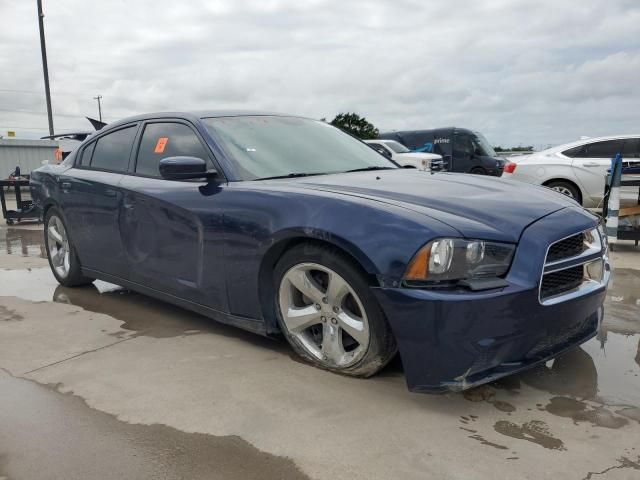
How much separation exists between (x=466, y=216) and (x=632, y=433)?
1135 mm

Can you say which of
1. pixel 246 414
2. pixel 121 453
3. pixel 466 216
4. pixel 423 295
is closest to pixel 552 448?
pixel 423 295

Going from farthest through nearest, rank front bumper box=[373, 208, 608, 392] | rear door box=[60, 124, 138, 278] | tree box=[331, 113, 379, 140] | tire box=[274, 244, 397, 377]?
tree box=[331, 113, 379, 140] < rear door box=[60, 124, 138, 278] < tire box=[274, 244, 397, 377] < front bumper box=[373, 208, 608, 392]

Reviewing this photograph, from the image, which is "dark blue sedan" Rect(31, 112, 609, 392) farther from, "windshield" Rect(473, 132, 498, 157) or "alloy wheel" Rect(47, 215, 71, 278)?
"windshield" Rect(473, 132, 498, 157)

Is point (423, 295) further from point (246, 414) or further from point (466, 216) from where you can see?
point (246, 414)

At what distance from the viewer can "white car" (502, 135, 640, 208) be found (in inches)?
387

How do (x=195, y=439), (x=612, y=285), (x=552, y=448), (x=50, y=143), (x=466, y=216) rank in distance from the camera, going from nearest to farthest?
1. (x=552, y=448)
2. (x=195, y=439)
3. (x=466, y=216)
4. (x=612, y=285)
5. (x=50, y=143)

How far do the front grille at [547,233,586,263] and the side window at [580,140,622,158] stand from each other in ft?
26.6

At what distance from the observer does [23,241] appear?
8703 mm

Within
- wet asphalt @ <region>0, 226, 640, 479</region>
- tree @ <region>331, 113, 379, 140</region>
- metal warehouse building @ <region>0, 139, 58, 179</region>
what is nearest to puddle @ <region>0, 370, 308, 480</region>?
wet asphalt @ <region>0, 226, 640, 479</region>

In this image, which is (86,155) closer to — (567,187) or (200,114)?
(200,114)

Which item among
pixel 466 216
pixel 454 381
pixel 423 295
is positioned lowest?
pixel 454 381

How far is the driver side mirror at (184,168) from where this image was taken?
130 inches

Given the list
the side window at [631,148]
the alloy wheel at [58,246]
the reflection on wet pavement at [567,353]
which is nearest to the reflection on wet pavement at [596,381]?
the reflection on wet pavement at [567,353]

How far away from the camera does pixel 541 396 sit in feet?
9.05
